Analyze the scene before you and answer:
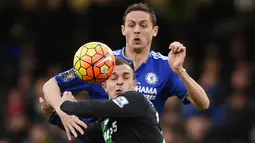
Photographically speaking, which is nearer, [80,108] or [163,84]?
[80,108]

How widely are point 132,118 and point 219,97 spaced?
6.95 meters

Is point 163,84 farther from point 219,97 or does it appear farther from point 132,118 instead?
point 219,97

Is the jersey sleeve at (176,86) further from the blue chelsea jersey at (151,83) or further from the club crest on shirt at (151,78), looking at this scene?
the club crest on shirt at (151,78)

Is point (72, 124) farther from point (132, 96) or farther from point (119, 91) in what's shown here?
point (132, 96)

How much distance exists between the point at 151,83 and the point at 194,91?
1.94 feet

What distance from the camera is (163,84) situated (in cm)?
849

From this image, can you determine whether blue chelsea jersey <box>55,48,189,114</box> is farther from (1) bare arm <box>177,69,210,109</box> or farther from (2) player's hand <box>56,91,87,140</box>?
(2) player's hand <box>56,91,87,140</box>

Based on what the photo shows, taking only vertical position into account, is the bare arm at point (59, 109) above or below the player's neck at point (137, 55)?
below

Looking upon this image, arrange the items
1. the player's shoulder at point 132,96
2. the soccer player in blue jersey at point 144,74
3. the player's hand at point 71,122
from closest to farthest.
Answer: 1. the player's shoulder at point 132,96
2. the player's hand at point 71,122
3. the soccer player in blue jersey at point 144,74

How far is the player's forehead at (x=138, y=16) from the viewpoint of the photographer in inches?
332

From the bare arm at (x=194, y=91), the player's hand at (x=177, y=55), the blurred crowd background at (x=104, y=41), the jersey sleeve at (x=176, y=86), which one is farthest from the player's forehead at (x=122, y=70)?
the blurred crowd background at (x=104, y=41)

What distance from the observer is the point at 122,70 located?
24.2ft

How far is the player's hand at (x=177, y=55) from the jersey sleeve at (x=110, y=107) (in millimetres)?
693

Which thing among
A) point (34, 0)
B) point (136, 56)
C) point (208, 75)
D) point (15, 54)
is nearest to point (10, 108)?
point (15, 54)
